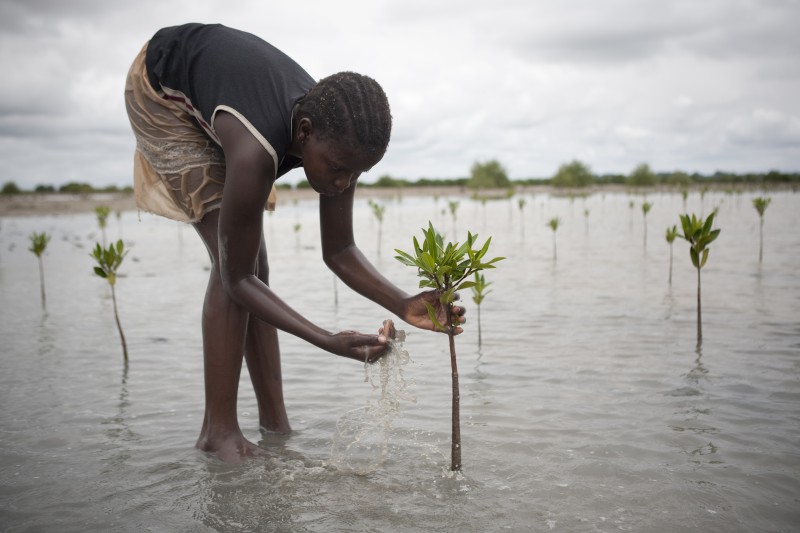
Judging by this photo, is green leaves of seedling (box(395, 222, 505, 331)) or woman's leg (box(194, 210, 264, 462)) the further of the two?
woman's leg (box(194, 210, 264, 462))

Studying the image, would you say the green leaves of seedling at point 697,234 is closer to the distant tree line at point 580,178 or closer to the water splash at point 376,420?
the water splash at point 376,420

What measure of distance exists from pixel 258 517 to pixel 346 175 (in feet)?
5.57

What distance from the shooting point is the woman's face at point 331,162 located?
105 inches

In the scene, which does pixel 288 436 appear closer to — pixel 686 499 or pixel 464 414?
pixel 464 414

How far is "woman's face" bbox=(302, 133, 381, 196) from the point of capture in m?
2.67

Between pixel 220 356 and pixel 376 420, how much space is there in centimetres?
106

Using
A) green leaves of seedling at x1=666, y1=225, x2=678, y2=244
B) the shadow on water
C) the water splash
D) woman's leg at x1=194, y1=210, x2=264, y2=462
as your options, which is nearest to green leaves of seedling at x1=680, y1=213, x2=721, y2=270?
green leaves of seedling at x1=666, y1=225, x2=678, y2=244

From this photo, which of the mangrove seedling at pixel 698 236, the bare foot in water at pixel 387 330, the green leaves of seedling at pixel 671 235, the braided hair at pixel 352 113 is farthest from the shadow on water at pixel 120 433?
the green leaves of seedling at pixel 671 235

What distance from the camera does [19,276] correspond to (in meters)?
11.9

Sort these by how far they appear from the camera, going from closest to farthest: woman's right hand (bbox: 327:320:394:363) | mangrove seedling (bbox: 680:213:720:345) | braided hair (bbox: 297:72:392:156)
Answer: braided hair (bbox: 297:72:392:156), woman's right hand (bbox: 327:320:394:363), mangrove seedling (bbox: 680:213:720:345)

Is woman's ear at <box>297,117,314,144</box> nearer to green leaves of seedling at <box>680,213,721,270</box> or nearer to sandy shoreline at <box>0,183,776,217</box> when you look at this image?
green leaves of seedling at <box>680,213,721,270</box>

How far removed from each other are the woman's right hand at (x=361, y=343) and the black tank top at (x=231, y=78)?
2.89 ft

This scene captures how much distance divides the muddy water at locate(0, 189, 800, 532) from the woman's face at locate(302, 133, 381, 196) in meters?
1.24

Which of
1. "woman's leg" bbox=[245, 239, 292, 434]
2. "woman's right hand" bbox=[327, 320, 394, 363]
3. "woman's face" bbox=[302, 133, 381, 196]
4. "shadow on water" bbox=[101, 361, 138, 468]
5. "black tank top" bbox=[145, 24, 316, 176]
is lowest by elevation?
"shadow on water" bbox=[101, 361, 138, 468]
